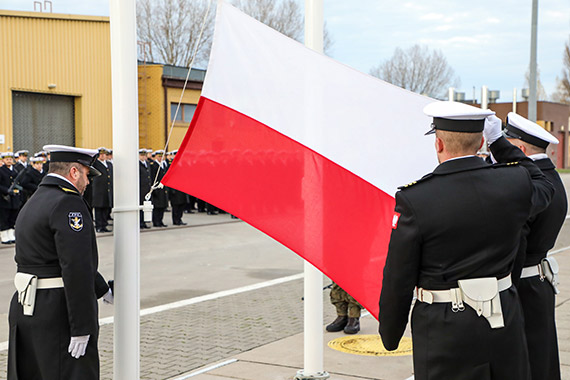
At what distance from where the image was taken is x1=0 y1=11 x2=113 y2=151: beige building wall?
26.4m

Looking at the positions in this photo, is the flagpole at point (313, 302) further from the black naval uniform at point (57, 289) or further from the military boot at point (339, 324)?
Result: the military boot at point (339, 324)

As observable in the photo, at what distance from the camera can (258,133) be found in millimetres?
4469

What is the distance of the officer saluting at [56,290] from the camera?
408 cm

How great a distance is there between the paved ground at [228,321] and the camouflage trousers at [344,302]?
27 cm

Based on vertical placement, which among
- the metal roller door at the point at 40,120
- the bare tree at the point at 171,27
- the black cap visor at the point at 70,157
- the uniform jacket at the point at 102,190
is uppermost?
the bare tree at the point at 171,27

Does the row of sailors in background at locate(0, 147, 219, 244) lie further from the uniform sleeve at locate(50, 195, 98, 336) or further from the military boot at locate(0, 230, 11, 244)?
the uniform sleeve at locate(50, 195, 98, 336)

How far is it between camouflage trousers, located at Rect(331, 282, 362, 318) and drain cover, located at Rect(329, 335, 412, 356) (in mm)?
250

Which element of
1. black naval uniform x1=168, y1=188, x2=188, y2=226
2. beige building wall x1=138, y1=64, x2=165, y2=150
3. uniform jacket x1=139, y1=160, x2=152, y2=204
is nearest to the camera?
uniform jacket x1=139, y1=160, x2=152, y2=204

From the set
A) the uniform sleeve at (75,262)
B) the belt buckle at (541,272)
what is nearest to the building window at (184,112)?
the belt buckle at (541,272)

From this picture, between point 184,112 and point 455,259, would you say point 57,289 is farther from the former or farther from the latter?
point 184,112

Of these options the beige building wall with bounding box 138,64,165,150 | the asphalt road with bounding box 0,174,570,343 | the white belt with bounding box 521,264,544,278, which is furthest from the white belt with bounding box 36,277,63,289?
the beige building wall with bounding box 138,64,165,150

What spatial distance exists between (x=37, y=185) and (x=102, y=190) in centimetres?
176

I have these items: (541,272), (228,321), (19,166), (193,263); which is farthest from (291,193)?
(19,166)

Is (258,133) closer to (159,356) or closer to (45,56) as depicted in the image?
(159,356)
